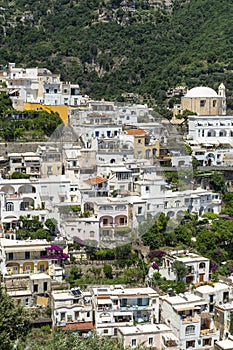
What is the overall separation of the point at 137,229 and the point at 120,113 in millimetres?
6497

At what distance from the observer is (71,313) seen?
44.1 feet

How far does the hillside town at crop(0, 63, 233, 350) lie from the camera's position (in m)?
13.5

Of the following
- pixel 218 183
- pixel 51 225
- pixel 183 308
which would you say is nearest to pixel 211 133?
pixel 218 183

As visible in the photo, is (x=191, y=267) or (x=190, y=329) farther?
(x=191, y=267)

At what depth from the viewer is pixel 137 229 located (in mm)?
16016

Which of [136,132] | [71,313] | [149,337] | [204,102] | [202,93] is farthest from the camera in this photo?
[202,93]

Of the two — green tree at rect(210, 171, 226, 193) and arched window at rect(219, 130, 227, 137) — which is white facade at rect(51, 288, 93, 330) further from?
arched window at rect(219, 130, 227, 137)

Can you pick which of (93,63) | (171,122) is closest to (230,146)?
(171,122)

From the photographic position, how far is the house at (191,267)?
15070 mm

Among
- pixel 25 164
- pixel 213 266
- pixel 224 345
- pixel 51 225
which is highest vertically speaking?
pixel 25 164

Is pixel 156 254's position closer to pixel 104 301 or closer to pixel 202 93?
pixel 104 301

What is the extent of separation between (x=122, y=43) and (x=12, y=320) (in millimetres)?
23709

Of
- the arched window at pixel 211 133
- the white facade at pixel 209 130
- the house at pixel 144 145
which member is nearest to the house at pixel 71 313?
the house at pixel 144 145

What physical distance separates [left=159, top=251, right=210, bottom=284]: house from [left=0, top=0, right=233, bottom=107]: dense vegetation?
12851 millimetres
